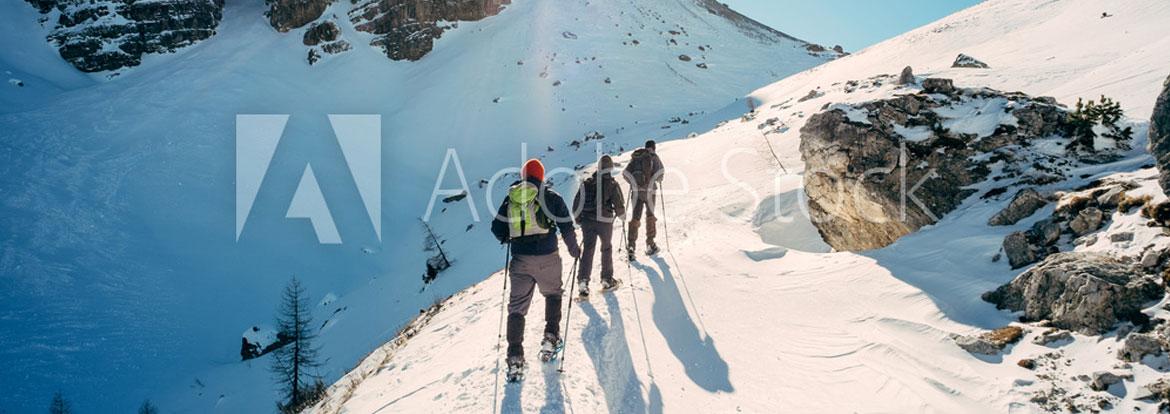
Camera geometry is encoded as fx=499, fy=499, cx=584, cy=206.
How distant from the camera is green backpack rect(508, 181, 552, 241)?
6008 millimetres

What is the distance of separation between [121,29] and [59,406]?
139 ft

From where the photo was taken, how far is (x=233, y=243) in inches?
1247

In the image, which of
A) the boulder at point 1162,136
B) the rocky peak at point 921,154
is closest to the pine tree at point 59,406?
the rocky peak at point 921,154

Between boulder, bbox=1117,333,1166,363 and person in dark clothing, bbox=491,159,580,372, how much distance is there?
511 cm

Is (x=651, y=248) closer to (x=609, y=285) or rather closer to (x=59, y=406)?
(x=609, y=285)

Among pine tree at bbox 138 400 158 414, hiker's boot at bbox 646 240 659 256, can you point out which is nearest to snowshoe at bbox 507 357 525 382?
hiker's boot at bbox 646 240 659 256

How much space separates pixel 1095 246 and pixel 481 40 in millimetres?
52667

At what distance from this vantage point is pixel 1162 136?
4.52 meters

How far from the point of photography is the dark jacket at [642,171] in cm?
994

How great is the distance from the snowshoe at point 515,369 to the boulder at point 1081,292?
5.29 metres

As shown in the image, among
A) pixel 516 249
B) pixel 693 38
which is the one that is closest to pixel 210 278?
pixel 516 249

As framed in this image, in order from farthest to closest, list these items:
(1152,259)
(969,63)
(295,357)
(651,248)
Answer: (295,357) → (969,63) → (651,248) → (1152,259)

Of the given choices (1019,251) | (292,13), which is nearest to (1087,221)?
(1019,251)

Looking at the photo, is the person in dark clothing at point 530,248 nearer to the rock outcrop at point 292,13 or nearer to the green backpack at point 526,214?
the green backpack at point 526,214
